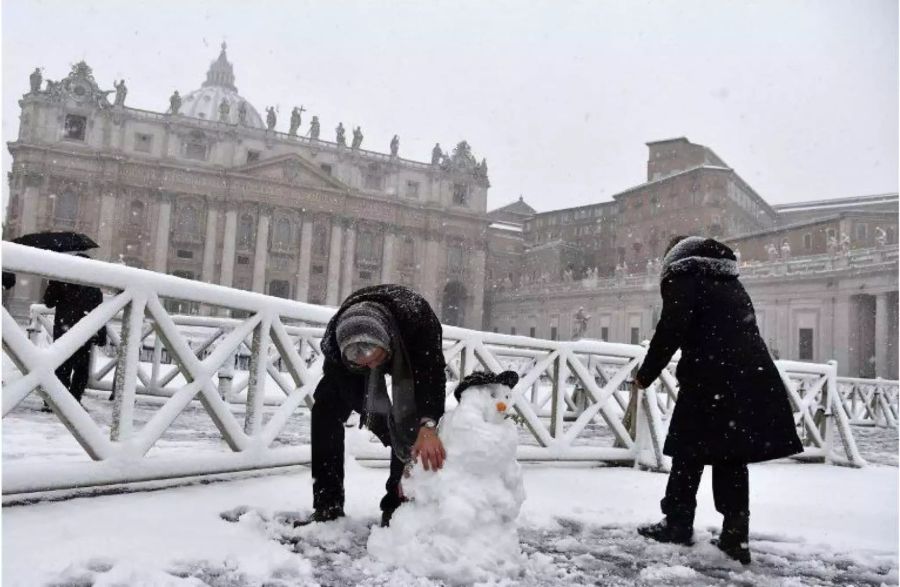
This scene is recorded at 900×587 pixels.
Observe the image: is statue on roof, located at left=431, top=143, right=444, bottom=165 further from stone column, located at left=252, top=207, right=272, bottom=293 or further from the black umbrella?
the black umbrella

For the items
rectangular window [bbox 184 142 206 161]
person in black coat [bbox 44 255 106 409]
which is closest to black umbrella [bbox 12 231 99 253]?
person in black coat [bbox 44 255 106 409]

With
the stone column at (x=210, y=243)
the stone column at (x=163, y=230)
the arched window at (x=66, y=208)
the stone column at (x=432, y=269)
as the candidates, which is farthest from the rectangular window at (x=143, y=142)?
the stone column at (x=432, y=269)

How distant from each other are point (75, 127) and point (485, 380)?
59.0m

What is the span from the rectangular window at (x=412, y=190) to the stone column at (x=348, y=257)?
684 centimetres

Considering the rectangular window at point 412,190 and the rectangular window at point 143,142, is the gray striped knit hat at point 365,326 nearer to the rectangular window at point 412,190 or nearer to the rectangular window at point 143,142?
the rectangular window at point 143,142

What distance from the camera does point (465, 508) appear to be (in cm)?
261

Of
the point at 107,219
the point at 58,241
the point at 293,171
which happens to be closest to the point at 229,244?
the point at 293,171

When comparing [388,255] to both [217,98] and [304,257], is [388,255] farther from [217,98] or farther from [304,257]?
[217,98]

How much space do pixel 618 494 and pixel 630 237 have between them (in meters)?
54.4

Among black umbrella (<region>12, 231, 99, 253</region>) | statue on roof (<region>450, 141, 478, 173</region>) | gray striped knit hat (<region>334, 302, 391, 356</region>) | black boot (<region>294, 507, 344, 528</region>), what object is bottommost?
black boot (<region>294, 507, 344, 528</region>)

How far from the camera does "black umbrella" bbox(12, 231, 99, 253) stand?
539 centimetres

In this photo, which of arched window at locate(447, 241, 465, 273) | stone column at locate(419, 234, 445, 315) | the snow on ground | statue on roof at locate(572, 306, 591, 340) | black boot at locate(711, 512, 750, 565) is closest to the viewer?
the snow on ground

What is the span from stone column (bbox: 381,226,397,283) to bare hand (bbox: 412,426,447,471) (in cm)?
5759

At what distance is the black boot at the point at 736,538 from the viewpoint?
3.03 meters
